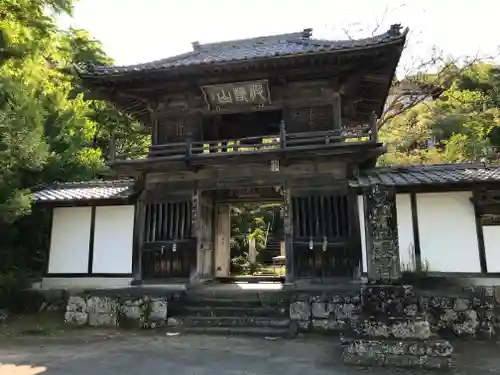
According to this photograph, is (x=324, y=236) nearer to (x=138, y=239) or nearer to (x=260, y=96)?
(x=260, y=96)

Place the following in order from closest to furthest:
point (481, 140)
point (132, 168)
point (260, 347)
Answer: point (260, 347) → point (132, 168) → point (481, 140)

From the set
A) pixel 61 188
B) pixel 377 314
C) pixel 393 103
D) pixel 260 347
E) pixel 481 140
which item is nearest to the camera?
pixel 377 314

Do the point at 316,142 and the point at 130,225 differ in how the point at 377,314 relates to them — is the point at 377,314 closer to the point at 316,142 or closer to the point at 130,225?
the point at 316,142

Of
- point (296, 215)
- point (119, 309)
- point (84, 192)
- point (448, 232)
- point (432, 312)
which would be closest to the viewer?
point (432, 312)

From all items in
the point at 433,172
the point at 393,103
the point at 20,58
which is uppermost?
the point at 393,103

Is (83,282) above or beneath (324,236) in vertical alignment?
beneath

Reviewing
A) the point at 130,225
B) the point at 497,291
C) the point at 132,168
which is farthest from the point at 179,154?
the point at 497,291

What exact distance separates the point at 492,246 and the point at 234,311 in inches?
278

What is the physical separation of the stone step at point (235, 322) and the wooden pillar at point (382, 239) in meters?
2.87

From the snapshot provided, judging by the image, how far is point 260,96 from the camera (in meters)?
12.4

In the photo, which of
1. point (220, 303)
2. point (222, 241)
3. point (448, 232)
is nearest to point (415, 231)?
point (448, 232)

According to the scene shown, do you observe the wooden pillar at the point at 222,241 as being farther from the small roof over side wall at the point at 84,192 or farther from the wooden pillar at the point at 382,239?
the wooden pillar at the point at 382,239

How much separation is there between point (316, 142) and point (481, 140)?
39.1 ft

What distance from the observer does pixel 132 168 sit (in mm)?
12367
